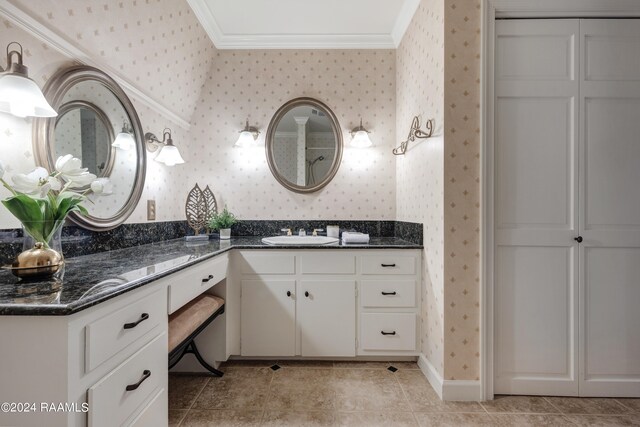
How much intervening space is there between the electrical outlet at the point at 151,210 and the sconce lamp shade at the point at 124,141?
426 millimetres

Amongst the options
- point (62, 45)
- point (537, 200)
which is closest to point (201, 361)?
point (62, 45)

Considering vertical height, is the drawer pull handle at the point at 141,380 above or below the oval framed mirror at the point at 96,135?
below

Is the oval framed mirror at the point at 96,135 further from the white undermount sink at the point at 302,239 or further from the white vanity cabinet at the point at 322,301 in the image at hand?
the white undermount sink at the point at 302,239

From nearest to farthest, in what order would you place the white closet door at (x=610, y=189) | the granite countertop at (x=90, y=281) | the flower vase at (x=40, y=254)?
the granite countertop at (x=90, y=281)
the flower vase at (x=40, y=254)
the white closet door at (x=610, y=189)

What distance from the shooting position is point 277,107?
269cm

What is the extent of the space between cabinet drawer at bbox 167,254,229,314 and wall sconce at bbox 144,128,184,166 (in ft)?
2.90

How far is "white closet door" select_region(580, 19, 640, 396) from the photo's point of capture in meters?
1.70

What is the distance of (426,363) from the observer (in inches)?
77.2

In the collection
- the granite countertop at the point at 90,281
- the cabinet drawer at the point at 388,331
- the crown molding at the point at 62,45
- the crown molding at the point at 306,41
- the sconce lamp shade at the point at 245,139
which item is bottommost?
the cabinet drawer at the point at 388,331

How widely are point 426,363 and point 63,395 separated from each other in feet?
6.26

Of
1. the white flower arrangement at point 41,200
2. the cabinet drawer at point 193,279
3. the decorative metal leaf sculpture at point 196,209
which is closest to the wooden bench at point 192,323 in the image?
the cabinet drawer at point 193,279

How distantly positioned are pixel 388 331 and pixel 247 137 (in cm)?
197

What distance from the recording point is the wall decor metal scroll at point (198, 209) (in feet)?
8.07

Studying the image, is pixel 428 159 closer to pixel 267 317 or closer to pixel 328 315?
pixel 328 315
